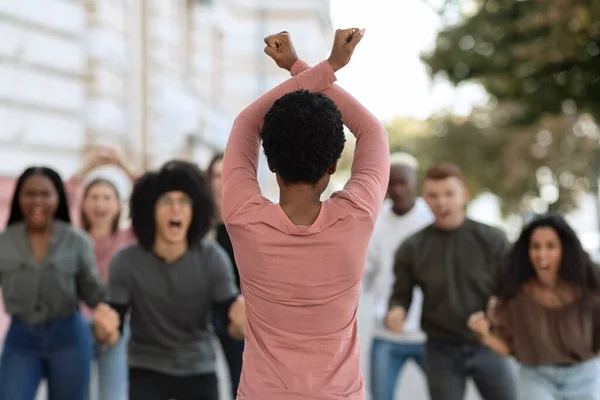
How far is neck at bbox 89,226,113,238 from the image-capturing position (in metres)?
7.52

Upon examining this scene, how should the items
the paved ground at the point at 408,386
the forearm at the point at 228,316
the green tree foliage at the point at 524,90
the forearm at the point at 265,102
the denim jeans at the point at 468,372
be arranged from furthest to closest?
1. the green tree foliage at the point at 524,90
2. the paved ground at the point at 408,386
3. the denim jeans at the point at 468,372
4. the forearm at the point at 228,316
5. the forearm at the point at 265,102

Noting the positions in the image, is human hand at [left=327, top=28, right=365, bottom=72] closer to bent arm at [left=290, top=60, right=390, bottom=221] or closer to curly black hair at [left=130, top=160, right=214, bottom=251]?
bent arm at [left=290, top=60, right=390, bottom=221]

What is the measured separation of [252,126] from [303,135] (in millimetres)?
329

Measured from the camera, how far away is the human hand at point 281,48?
3486 mm

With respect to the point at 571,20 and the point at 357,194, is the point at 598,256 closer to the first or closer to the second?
the point at 571,20

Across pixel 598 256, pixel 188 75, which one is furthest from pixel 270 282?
pixel 188 75

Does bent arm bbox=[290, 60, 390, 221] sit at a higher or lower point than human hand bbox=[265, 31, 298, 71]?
lower

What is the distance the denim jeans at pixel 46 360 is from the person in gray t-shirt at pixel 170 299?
563 millimetres

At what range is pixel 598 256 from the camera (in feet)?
62.3

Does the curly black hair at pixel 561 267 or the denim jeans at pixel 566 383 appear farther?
the curly black hair at pixel 561 267

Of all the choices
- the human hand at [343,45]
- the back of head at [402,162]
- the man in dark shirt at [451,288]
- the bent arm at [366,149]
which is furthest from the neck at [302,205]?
the back of head at [402,162]

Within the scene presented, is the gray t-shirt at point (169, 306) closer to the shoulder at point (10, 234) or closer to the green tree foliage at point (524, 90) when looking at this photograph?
the shoulder at point (10, 234)

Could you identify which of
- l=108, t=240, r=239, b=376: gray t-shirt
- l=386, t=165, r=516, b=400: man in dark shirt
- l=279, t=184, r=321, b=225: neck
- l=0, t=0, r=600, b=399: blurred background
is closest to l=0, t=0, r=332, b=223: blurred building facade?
l=0, t=0, r=600, b=399: blurred background

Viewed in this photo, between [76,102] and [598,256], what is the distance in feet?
33.7
